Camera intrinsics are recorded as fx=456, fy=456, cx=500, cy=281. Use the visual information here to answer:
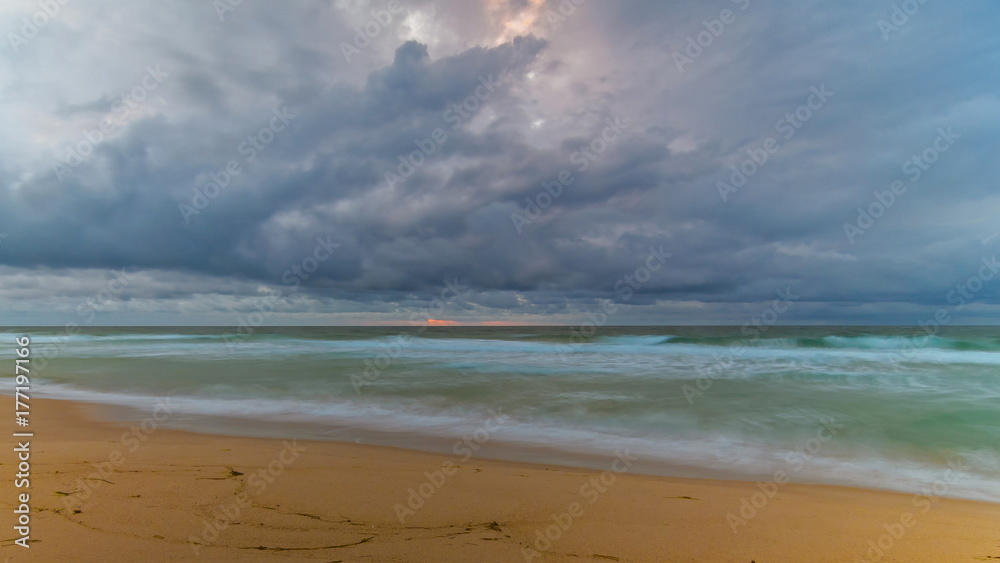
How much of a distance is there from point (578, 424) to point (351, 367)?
1140 cm

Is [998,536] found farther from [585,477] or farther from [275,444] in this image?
[275,444]

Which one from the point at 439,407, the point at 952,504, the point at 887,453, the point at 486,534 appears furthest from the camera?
the point at 439,407

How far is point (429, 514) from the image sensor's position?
3.43 m

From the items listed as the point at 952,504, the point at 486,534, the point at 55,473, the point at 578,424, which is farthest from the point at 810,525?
the point at 55,473

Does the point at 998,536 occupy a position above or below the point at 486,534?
below

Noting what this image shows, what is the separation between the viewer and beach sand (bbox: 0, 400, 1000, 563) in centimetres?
286

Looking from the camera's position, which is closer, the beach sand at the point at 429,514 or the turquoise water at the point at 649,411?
the beach sand at the point at 429,514

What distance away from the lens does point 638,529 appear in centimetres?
329

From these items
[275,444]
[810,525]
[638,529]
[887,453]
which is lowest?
[887,453]

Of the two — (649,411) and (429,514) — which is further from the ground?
(429,514)

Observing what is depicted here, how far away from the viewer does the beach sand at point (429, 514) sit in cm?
286

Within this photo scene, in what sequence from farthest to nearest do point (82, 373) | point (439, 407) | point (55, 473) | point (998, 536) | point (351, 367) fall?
point (351, 367)
point (82, 373)
point (439, 407)
point (55, 473)
point (998, 536)

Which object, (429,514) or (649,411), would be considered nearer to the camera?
(429,514)

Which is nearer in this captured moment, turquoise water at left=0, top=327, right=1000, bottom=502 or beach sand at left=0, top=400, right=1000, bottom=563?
beach sand at left=0, top=400, right=1000, bottom=563
